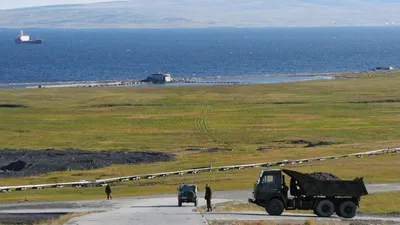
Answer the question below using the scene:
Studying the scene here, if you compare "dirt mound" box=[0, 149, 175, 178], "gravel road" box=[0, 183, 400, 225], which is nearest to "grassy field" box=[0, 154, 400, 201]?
"gravel road" box=[0, 183, 400, 225]

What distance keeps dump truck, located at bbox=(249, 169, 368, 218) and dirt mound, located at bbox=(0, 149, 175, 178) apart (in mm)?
29478

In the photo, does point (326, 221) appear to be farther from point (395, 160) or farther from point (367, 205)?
point (395, 160)

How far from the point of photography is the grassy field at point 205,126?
64.3m

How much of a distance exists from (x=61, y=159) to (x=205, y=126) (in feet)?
90.2

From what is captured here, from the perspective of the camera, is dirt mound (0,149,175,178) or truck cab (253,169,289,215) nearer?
truck cab (253,169,289,215)

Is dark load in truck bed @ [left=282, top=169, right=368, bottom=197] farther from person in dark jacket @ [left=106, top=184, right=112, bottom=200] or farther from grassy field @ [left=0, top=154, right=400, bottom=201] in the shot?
grassy field @ [left=0, top=154, right=400, bottom=201]

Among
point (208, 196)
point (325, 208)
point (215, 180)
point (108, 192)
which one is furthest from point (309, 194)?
point (215, 180)

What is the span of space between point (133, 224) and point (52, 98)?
90.9 meters

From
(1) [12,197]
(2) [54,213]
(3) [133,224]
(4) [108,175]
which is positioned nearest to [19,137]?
(4) [108,175]

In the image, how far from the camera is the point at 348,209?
41.7 metres

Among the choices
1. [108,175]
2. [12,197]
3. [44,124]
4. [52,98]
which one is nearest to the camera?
[12,197]

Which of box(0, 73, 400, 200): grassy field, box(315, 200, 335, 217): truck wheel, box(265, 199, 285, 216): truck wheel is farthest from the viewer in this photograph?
box(0, 73, 400, 200): grassy field

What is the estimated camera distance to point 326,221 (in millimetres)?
40594

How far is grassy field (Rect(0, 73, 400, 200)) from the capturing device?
6431 cm
